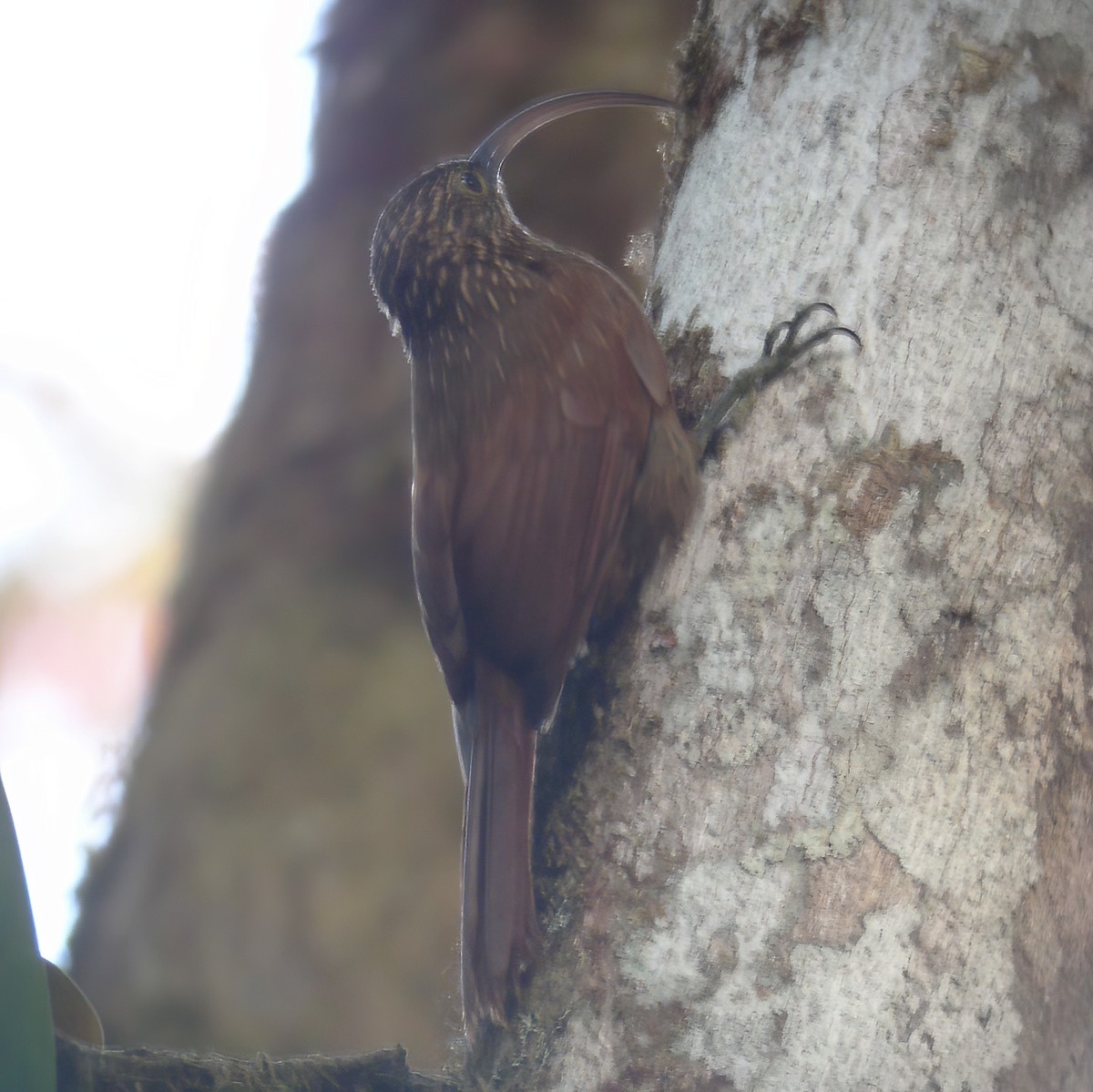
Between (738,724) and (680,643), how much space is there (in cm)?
14

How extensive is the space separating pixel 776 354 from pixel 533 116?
0.97m

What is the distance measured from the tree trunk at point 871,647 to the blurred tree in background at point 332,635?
260 cm

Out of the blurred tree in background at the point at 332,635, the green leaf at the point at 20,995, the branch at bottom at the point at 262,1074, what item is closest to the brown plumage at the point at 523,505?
the branch at bottom at the point at 262,1074

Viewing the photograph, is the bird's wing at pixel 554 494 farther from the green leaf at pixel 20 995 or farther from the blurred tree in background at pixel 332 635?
the blurred tree in background at pixel 332 635

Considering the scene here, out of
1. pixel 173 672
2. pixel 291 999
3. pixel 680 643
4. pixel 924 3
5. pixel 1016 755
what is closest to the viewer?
pixel 1016 755

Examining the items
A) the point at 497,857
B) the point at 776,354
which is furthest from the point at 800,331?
the point at 497,857

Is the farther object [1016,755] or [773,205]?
[773,205]

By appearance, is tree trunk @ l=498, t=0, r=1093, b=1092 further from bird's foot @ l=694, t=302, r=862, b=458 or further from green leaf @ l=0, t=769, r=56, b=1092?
green leaf @ l=0, t=769, r=56, b=1092

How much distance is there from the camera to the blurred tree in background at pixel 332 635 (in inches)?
153

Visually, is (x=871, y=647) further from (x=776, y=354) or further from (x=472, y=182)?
(x=472, y=182)

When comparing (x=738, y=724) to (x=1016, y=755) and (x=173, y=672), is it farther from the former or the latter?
(x=173, y=672)

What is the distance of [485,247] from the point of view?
80.1 inches

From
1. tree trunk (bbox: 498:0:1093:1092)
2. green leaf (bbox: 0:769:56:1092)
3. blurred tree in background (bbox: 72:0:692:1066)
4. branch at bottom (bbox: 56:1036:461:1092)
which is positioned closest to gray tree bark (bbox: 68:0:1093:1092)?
tree trunk (bbox: 498:0:1093:1092)

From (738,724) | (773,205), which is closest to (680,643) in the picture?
(738,724)
